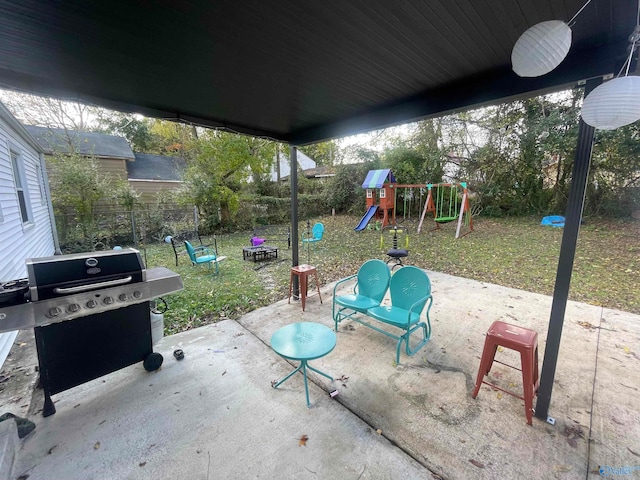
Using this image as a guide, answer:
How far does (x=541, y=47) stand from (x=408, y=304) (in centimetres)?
240

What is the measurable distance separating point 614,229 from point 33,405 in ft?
42.2

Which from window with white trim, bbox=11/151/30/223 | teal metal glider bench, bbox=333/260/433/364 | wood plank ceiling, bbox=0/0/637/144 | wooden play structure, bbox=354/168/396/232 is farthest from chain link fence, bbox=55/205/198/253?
wooden play structure, bbox=354/168/396/232

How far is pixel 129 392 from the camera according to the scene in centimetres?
230

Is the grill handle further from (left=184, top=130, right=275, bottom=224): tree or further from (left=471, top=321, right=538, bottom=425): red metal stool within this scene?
(left=184, top=130, right=275, bottom=224): tree

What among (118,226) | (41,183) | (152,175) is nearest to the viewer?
(41,183)

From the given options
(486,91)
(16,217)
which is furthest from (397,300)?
(16,217)

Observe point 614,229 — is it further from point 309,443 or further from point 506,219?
point 309,443

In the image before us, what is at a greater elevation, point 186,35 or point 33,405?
point 186,35

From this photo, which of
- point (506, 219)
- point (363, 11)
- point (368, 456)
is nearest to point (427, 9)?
point (363, 11)

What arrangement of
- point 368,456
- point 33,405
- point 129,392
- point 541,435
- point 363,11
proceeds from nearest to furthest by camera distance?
point 363,11
point 368,456
point 541,435
point 33,405
point 129,392

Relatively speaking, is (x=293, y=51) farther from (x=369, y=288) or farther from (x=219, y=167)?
(x=219, y=167)

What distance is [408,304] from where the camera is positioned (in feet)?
9.80

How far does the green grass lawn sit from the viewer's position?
13.6 feet

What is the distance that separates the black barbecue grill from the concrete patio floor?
0.31 m
